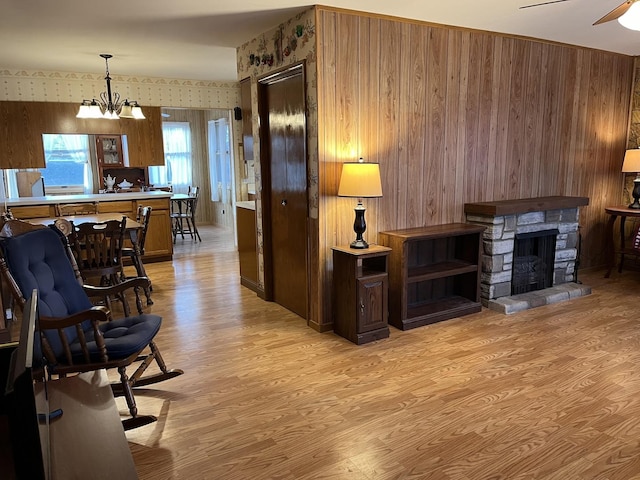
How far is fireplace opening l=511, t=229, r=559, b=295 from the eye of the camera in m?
4.52

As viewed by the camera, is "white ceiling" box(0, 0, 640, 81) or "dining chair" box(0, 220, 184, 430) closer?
"dining chair" box(0, 220, 184, 430)

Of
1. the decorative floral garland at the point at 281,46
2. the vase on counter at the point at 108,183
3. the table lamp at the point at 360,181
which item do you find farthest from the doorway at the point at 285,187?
the vase on counter at the point at 108,183

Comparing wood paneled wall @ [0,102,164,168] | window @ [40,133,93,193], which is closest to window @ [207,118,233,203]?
wood paneled wall @ [0,102,164,168]

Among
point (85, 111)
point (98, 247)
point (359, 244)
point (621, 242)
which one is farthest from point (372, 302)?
point (85, 111)

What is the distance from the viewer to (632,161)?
508cm

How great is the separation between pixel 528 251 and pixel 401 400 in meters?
2.66

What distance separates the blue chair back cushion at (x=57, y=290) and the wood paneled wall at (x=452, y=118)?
160cm

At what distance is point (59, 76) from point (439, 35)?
5025mm

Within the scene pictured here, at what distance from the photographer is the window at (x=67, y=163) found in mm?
7848

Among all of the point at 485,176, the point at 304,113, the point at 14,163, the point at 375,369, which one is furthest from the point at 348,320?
the point at 14,163

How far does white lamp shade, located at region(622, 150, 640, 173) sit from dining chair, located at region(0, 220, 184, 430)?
5053mm

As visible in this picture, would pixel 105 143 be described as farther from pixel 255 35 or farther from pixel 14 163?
pixel 255 35

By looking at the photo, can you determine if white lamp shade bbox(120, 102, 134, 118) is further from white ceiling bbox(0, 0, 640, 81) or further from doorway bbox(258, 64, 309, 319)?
doorway bbox(258, 64, 309, 319)

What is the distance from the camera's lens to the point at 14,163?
621 cm
